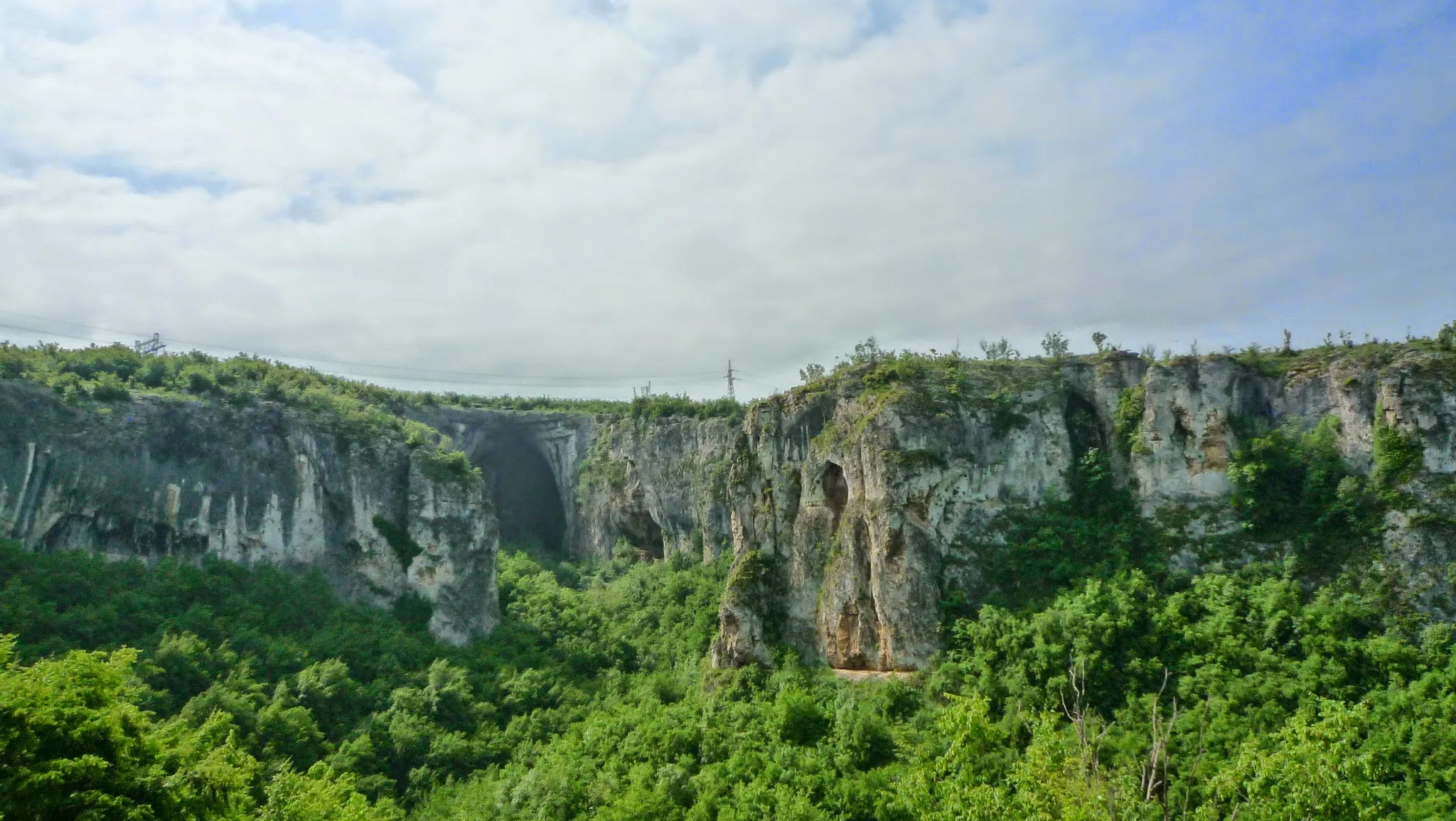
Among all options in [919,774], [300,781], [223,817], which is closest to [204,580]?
[300,781]

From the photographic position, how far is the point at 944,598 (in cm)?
3247

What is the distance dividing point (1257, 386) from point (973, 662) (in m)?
14.7

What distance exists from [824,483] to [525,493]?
36158 mm

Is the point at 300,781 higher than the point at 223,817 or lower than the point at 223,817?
lower

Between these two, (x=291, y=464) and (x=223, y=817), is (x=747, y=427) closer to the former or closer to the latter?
(x=291, y=464)

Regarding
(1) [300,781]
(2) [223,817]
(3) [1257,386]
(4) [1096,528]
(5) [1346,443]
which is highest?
(3) [1257,386]

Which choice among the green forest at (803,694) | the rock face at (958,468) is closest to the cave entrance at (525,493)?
the green forest at (803,694)

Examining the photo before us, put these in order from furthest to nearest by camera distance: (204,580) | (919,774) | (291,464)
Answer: (291,464), (204,580), (919,774)

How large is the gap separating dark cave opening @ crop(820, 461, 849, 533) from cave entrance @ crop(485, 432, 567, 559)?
105 ft

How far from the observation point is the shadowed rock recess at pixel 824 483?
31828 millimetres

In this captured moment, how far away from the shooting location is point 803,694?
31828 mm

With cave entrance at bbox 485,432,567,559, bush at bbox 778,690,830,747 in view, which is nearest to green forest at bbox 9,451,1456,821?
bush at bbox 778,690,830,747

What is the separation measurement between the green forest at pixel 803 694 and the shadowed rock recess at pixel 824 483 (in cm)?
83

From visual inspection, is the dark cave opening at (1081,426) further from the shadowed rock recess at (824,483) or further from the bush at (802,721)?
the bush at (802,721)
